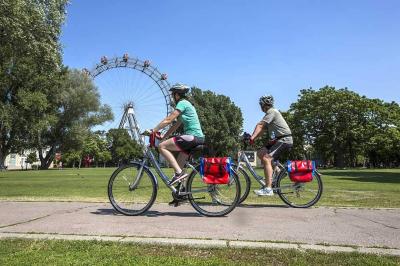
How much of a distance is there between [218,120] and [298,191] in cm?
7240

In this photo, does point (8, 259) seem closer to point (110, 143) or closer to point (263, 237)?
point (263, 237)

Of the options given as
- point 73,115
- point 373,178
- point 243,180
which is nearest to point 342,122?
point 73,115

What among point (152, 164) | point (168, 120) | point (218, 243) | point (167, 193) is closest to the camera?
point (218, 243)

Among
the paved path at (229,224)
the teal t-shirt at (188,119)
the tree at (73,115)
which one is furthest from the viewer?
the tree at (73,115)

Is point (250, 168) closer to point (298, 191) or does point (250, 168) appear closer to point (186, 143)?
point (298, 191)

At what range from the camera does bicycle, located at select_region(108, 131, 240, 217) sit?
7.20 metres

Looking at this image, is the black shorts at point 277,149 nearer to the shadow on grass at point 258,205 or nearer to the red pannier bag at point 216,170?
the shadow on grass at point 258,205

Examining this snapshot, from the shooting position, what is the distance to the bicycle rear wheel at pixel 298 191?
854 centimetres

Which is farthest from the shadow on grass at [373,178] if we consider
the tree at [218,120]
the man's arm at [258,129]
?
the tree at [218,120]

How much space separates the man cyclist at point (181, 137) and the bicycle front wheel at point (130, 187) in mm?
441

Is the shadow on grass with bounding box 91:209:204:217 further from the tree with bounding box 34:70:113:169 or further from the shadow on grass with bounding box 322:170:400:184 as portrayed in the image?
the tree with bounding box 34:70:113:169

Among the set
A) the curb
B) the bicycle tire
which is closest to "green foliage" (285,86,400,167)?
the bicycle tire

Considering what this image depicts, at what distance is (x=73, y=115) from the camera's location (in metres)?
61.0

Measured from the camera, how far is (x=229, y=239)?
16.9 ft
